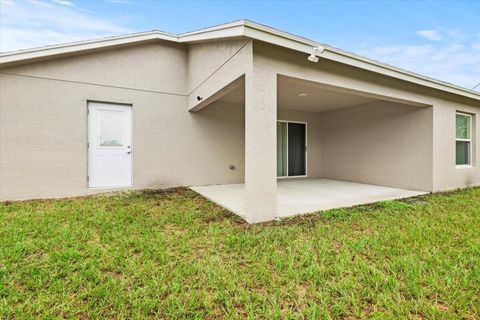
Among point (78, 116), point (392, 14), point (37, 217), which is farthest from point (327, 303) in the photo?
point (392, 14)

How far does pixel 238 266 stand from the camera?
2.54 m

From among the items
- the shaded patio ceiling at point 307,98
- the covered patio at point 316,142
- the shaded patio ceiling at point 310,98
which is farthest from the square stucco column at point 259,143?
the shaded patio ceiling at point 307,98

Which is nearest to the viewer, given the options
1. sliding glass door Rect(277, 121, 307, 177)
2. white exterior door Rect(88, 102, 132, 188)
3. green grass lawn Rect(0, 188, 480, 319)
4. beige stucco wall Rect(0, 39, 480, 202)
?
green grass lawn Rect(0, 188, 480, 319)

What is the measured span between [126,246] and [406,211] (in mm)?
5035

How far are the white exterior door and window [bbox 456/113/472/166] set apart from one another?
999 centimetres

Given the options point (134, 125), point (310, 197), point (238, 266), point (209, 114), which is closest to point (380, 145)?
point (310, 197)

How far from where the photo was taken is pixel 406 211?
15.1ft

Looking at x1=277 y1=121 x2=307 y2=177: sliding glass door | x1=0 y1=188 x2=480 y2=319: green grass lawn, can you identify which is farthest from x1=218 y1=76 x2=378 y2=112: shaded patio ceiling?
x1=0 y1=188 x2=480 y2=319: green grass lawn

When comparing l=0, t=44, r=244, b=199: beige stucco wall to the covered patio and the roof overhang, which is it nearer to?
the roof overhang

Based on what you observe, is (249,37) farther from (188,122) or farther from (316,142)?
(316,142)

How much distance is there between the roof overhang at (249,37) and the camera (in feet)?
12.1

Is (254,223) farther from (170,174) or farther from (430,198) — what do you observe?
(430,198)

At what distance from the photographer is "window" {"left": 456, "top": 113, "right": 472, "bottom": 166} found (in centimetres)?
731

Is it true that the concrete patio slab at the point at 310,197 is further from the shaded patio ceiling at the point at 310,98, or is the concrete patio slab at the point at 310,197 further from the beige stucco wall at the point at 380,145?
the shaded patio ceiling at the point at 310,98
